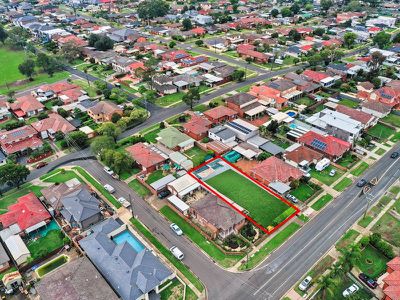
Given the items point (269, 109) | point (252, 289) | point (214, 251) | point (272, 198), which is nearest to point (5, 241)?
point (214, 251)

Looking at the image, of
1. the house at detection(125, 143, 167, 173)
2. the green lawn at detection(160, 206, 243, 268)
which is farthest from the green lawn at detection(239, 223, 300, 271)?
the house at detection(125, 143, 167, 173)

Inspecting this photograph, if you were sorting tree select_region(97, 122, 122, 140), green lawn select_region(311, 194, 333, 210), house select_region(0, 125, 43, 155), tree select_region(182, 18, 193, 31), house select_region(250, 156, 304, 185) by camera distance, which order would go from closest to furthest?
green lawn select_region(311, 194, 333, 210) → house select_region(250, 156, 304, 185) → house select_region(0, 125, 43, 155) → tree select_region(97, 122, 122, 140) → tree select_region(182, 18, 193, 31)


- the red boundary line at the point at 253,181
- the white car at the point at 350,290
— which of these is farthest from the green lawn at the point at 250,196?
the white car at the point at 350,290

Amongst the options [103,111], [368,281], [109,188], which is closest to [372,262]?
[368,281]

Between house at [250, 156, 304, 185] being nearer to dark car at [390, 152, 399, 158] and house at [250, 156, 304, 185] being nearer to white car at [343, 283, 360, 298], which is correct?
white car at [343, 283, 360, 298]

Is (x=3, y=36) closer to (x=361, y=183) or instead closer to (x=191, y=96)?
(x=191, y=96)

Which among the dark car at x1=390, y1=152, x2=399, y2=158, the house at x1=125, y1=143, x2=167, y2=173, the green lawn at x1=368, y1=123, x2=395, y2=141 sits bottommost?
the green lawn at x1=368, y1=123, x2=395, y2=141
